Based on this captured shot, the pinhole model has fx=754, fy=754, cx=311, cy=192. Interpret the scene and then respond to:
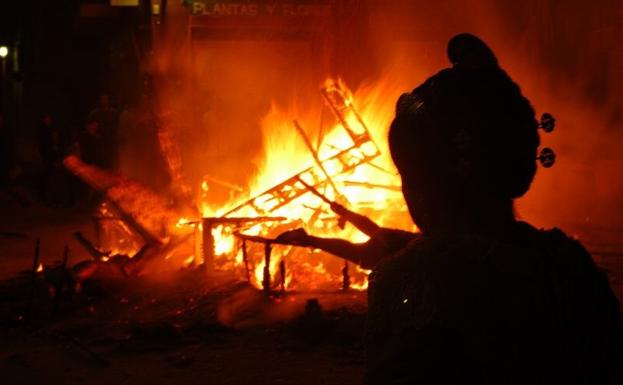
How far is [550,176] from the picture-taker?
13.7m

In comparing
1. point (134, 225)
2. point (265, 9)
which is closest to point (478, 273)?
point (134, 225)

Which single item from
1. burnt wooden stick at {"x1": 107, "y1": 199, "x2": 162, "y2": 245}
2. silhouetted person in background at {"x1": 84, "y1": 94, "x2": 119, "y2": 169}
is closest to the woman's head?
burnt wooden stick at {"x1": 107, "y1": 199, "x2": 162, "y2": 245}

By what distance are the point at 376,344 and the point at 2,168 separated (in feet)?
60.9

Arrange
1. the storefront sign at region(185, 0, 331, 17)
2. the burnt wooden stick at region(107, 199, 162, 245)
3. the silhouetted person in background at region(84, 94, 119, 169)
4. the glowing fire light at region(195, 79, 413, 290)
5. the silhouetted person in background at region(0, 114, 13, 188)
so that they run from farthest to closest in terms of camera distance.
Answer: the silhouetted person in background at region(0, 114, 13, 188) → the silhouetted person in background at region(84, 94, 119, 169) → the storefront sign at region(185, 0, 331, 17) → the burnt wooden stick at region(107, 199, 162, 245) → the glowing fire light at region(195, 79, 413, 290)

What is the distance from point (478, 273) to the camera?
1.41 m

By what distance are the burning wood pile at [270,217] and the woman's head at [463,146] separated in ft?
21.8

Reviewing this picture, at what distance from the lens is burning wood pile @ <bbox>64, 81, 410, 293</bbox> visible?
28.2 feet

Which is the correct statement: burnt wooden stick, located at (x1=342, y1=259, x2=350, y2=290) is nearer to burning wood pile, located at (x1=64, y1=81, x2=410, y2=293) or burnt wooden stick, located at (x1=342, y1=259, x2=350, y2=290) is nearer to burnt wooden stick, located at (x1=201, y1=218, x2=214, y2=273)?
burning wood pile, located at (x1=64, y1=81, x2=410, y2=293)

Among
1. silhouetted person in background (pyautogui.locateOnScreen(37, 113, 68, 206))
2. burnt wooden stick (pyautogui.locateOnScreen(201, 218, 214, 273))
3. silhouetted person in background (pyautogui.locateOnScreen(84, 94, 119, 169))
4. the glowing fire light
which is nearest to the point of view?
burnt wooden stick (pyautogui.locateOnScreen(201, 218, 214, 273))

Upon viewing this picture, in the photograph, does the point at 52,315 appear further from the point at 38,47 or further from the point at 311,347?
the point at 38,47

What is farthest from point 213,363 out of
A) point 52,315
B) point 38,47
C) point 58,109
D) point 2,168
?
point 38,47

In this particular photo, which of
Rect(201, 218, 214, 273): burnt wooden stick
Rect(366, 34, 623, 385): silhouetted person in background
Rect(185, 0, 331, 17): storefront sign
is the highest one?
Rect(185, 0, 331, 17): storefront sign

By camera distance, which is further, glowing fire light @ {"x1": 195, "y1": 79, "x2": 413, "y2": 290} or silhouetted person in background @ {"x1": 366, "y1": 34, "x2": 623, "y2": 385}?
glowing fire light @ {"x1": 195, "y1": 79, "x2": 413, "y2": 290}

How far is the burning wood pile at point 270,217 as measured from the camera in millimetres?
8602
